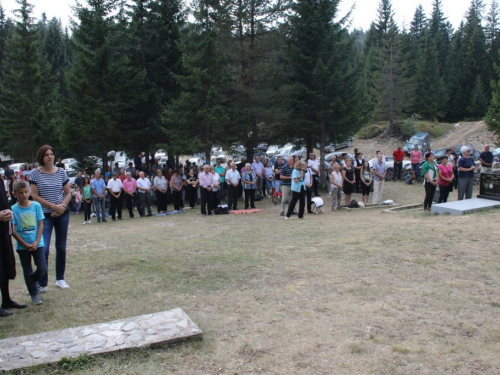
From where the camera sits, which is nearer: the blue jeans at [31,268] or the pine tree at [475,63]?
the blue jeans at [31,268]

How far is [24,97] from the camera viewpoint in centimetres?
3266

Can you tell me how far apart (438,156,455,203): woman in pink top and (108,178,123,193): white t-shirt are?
1025 centimetres

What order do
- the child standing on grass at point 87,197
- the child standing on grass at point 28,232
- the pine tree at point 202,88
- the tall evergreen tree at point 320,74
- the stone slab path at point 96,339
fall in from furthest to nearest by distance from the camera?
the tall evergreen tree at point 320,74 < the pine tree at point 202,88 < the child standing on grass at point 87,197 < the child standing on grass at point 28,232 < the stone slab path at point 96,339

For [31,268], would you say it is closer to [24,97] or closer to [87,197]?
[87,197]

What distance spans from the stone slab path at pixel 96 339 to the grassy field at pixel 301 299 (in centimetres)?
12

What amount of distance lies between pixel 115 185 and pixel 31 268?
1025cm

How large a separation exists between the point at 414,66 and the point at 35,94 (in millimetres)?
46830

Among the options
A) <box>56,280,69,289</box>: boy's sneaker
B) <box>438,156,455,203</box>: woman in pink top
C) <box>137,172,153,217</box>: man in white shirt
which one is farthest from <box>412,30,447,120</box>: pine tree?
<box>56,280,69,289</box>: boy's sneaker

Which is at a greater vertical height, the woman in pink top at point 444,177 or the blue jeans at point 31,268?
the woman in pink top at point 444,177

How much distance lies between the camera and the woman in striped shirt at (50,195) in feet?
19.5

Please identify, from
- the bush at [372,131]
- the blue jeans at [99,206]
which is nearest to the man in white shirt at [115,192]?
the blue jeans at [99,206]

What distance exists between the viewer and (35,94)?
34125 mm

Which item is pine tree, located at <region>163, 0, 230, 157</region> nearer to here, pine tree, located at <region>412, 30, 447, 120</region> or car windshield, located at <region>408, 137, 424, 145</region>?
car windshield, located at <region>408, 137, 424, 145</region>

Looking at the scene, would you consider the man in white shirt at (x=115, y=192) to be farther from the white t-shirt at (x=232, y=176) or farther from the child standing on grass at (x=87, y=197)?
the white t-shirt at (x=232, y=176)
